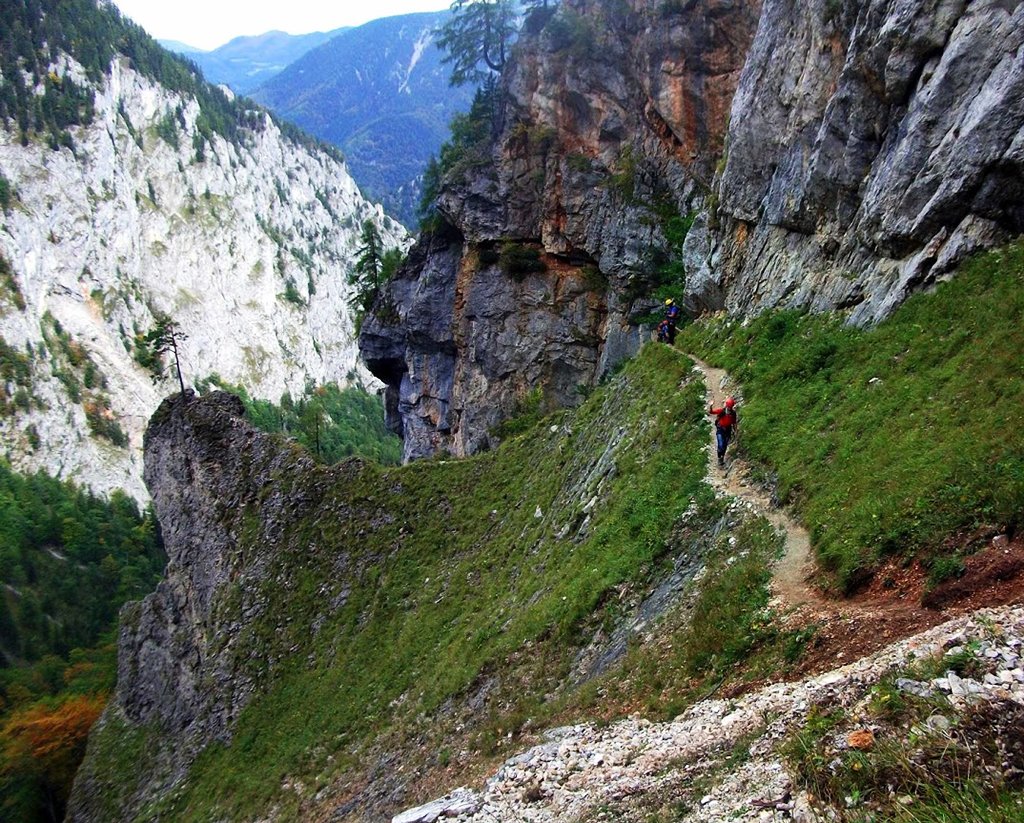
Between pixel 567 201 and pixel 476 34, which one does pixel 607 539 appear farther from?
pixel 476 34

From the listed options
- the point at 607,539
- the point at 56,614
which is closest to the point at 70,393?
the point at 56,614

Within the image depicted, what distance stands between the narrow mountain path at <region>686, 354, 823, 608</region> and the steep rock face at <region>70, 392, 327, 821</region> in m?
30.0

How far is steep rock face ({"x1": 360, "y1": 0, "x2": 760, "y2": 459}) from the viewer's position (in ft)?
160

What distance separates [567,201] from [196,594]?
4381 centimetres

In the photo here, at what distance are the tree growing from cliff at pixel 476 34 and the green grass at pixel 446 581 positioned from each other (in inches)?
1700

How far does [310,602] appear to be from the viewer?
39500mm

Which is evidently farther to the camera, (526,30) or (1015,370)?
(526,30)

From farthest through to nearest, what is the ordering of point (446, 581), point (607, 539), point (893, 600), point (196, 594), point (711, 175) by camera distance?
1. point (196, 594)
2. point (711, 175)
3. point (446, 581)
4. point (607, 539)
5. point (893, 600)

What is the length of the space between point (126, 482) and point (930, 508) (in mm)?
187272

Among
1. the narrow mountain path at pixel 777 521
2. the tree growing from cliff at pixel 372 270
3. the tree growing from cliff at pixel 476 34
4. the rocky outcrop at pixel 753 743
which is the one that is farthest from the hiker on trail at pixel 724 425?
the tree growing from cliff at pixel 372 270

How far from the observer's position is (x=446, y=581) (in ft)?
108

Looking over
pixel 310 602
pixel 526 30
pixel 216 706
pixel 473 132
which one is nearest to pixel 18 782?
pixel 216 706

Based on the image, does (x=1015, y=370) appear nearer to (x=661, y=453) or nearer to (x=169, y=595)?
(x=661, y=453)

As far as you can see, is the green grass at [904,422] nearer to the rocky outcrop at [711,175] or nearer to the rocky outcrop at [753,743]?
the rocky outcrop at [711,175]
